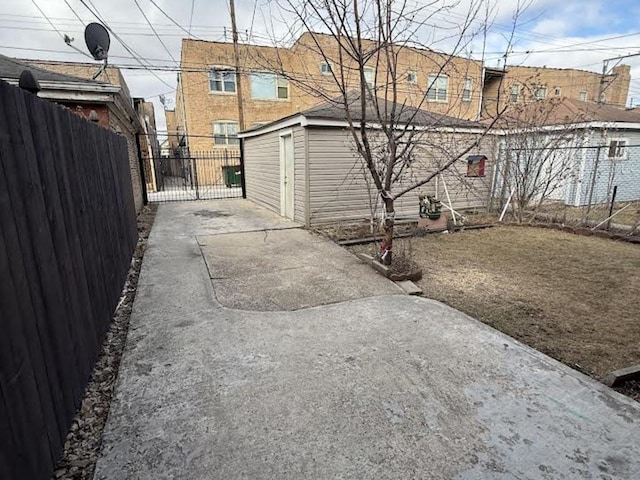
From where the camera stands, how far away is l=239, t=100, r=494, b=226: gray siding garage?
24.8 ft

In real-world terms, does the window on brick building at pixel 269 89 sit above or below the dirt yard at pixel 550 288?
above

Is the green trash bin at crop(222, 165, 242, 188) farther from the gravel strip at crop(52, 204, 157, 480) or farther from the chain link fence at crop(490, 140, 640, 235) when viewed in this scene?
the gravel strip at crop(52, 204, 157, 480)

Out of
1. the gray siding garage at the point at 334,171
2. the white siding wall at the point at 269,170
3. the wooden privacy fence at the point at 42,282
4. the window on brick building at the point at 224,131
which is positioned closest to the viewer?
the wooden privacy fence at the point at 42,282

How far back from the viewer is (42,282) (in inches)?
70.4

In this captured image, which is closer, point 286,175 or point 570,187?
point 286,175

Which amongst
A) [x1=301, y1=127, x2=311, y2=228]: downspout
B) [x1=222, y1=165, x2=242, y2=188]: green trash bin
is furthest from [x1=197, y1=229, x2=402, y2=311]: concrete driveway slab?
[x1=222, y1=165, x2=242, y2=188]: green trash bin

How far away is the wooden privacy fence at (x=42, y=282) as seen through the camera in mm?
1429

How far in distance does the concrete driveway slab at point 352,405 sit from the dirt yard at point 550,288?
17.2 inches

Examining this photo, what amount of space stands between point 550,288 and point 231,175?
56.7ft

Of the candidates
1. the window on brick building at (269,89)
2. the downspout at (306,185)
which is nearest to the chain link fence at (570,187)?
the downspout at (306,185)

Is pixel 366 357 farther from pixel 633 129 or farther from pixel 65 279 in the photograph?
pixel 633 129

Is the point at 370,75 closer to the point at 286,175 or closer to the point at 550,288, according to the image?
the point at 286,175

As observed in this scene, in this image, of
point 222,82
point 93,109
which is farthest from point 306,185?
point 222,82

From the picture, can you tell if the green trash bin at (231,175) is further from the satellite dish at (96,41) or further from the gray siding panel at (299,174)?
the gray siding panel at (299,174)
